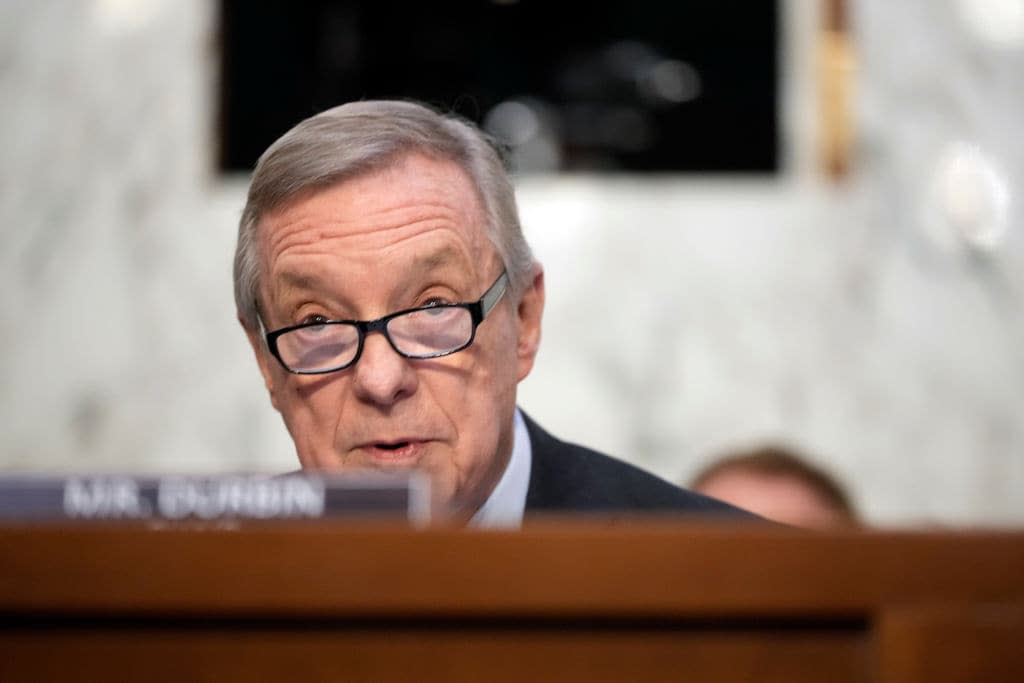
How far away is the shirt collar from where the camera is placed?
1279 mm

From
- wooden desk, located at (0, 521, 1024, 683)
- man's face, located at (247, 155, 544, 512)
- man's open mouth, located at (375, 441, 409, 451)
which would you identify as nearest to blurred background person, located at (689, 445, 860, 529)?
man's face, located at (247, 155, 544, 512)

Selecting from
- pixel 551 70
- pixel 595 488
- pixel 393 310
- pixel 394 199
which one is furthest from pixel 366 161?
pixel 551 70

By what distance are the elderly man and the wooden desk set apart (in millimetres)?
478

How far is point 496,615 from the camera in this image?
28.1 inches

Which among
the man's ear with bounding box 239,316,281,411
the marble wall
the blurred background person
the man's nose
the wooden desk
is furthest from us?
the marble wall

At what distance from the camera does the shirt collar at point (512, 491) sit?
1279 mm

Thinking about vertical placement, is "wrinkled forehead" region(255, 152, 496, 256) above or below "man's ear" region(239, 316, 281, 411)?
above

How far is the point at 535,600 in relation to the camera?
71 cm

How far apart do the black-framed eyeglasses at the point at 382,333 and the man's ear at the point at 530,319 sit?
103mm

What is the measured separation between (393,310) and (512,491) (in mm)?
255

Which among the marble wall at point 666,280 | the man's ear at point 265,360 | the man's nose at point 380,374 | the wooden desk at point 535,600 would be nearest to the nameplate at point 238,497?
the wooden desk at point 535,600

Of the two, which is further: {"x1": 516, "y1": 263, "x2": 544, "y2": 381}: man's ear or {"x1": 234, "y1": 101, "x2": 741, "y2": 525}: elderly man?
{"x1": 516, "y1": 263, "x2": 544, "y2": 381}: man's ear

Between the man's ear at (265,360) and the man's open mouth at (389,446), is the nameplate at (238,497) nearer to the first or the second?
the man's open mouth at (389,446)

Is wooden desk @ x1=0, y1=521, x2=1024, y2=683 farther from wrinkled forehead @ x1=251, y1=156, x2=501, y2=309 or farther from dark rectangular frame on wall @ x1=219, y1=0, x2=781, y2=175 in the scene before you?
dark rectangular frame on wall @ x1=219, y1=0, x2=781, y2=175
